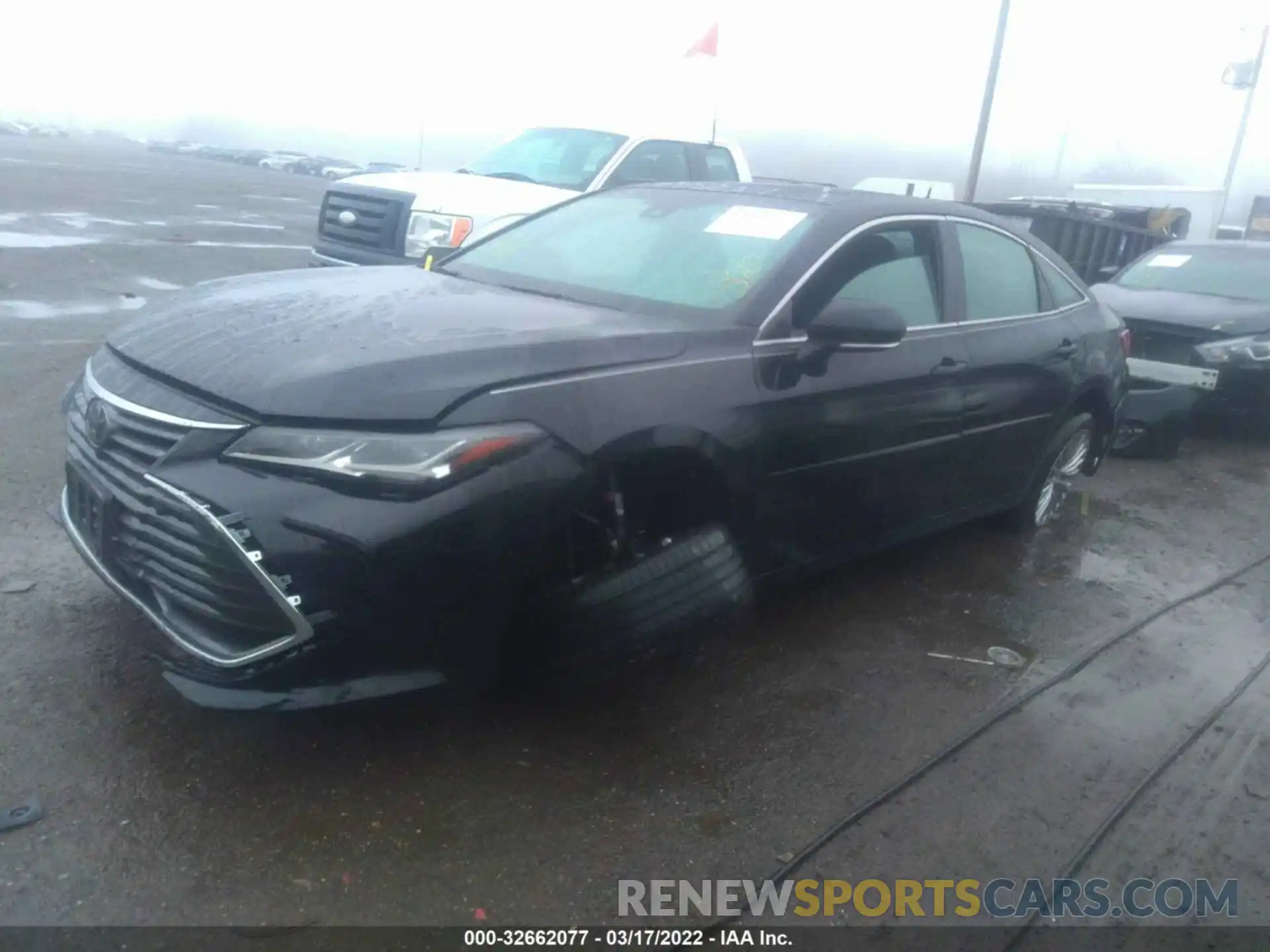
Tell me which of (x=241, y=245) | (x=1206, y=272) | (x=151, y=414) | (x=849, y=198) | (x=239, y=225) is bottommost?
(x=239, y=225)

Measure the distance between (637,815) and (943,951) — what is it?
84cm

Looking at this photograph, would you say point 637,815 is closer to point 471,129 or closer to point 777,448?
point 777,448

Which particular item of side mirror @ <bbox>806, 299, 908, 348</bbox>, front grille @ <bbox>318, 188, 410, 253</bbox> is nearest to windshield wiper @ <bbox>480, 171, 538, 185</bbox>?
front grille @ <bbox>318, 188, 410, 253</bbox>

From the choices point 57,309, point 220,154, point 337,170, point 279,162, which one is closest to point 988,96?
point 57,309

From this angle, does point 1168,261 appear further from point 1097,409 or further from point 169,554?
point 169,554

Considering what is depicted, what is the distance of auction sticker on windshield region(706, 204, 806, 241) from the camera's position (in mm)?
4016

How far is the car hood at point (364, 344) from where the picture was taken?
109 inches

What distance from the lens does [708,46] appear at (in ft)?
31.3

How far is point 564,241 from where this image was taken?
14.5 feet

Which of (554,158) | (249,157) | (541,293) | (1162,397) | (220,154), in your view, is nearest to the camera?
(541,293)

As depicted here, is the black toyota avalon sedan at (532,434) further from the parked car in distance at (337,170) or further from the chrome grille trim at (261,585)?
the parked car in distance at (337,170)

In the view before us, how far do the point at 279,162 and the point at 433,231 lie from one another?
33.0 metres

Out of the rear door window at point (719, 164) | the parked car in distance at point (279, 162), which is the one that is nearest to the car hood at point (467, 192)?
the rear door window at point (719, 164)

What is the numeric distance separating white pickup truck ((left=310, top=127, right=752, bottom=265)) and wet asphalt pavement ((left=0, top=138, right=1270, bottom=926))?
148 inches
